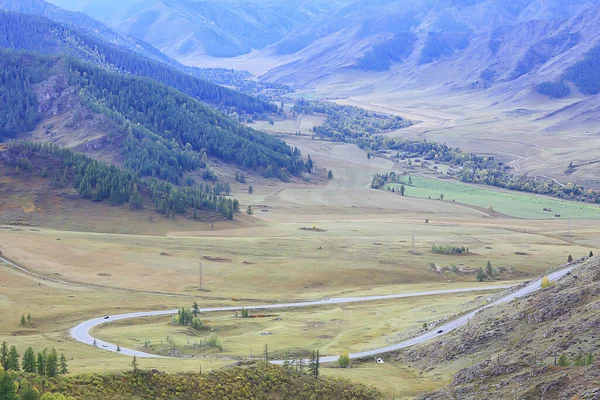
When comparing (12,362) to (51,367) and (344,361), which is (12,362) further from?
(344,361)

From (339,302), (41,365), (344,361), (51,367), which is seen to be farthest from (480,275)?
(51,367)

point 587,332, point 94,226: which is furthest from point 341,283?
point 587,332

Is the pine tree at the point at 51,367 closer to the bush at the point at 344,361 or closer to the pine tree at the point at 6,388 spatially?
the pine tree at the point at 6,388

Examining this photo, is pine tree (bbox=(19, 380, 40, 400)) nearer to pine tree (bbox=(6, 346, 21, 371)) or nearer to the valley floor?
pine tree (bbox=(6, 346, 21, 371))

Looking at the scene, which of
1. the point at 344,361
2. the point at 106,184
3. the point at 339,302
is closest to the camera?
the point at 344,361

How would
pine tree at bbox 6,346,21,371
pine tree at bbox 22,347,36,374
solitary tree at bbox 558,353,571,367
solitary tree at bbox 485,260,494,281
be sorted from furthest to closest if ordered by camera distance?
solitary tree at bbox 485,260,494,281 → pine tree at bbox 6,346,21,371 → pine tree at bbox 22,347,36,374 → solitary tree at bbox 558,353,571,367

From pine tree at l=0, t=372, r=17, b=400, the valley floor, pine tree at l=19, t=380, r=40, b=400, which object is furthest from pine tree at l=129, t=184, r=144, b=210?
pine tree at l=0, t=372, r=17, b=400

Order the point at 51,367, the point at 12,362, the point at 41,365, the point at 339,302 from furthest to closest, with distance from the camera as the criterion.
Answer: the point at 339,302
the point at 12,362
the point at 41,365
the point at 51,367

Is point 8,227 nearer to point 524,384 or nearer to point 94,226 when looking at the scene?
point 94,226
